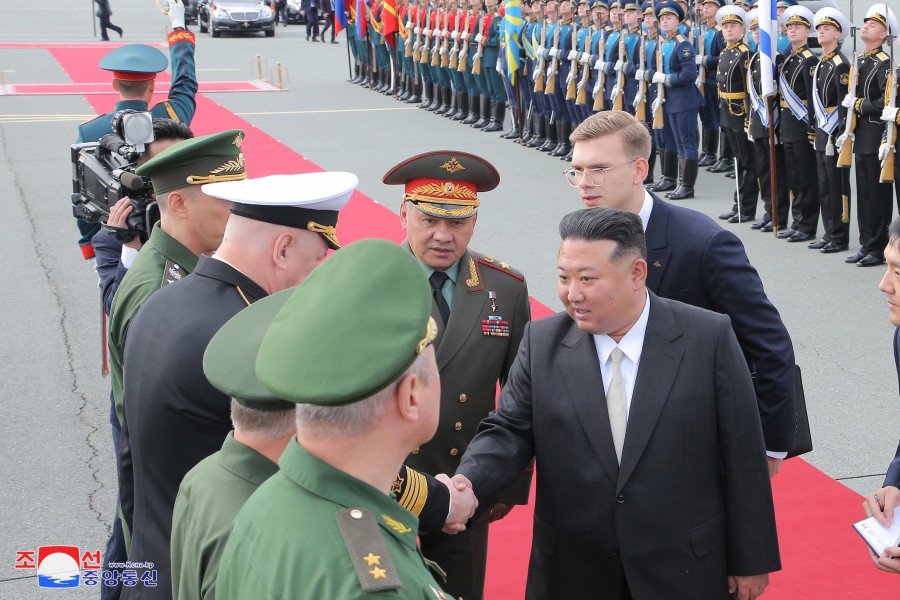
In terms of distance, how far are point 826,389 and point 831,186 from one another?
365 cm

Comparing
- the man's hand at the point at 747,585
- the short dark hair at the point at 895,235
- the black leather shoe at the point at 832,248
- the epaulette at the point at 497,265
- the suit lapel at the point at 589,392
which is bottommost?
the black leather shoe at the point at 832,248

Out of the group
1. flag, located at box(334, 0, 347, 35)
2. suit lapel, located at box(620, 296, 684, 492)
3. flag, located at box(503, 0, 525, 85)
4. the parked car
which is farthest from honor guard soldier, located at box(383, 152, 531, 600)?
the parked car

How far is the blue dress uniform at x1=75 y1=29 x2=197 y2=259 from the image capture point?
518cm

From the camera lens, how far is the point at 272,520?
5.74 ft

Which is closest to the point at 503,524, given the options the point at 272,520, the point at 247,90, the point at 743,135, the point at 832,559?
the point at 832,559

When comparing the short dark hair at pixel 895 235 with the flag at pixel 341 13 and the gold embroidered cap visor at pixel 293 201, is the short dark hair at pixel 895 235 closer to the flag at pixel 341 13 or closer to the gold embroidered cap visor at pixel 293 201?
the gold embroidered cap visor at pixel 293 201

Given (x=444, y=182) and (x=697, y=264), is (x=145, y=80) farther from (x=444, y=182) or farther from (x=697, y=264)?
(x=697, y=264)

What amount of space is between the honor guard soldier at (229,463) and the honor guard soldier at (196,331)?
407mm

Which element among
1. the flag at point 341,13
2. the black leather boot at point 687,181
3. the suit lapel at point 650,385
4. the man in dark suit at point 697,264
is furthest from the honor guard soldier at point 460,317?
the flag at point 341,13

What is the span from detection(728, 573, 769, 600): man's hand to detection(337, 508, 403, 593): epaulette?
1506 mm

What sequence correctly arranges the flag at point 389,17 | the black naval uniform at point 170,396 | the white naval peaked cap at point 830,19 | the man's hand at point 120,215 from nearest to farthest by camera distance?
the black naval uniform at point 170,396 < the man's hand at point 120,215 < the white naval peaked cap at point 830,19 < the flag at point 389,17

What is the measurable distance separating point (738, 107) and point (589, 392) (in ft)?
29.4

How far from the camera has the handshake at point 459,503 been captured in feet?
9.50

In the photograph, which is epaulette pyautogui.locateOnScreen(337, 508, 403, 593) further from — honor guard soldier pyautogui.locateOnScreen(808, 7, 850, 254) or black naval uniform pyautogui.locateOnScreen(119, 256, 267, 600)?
honor guard soldier pyautogui.locateOnScreen(808, 7, 850, 254)
